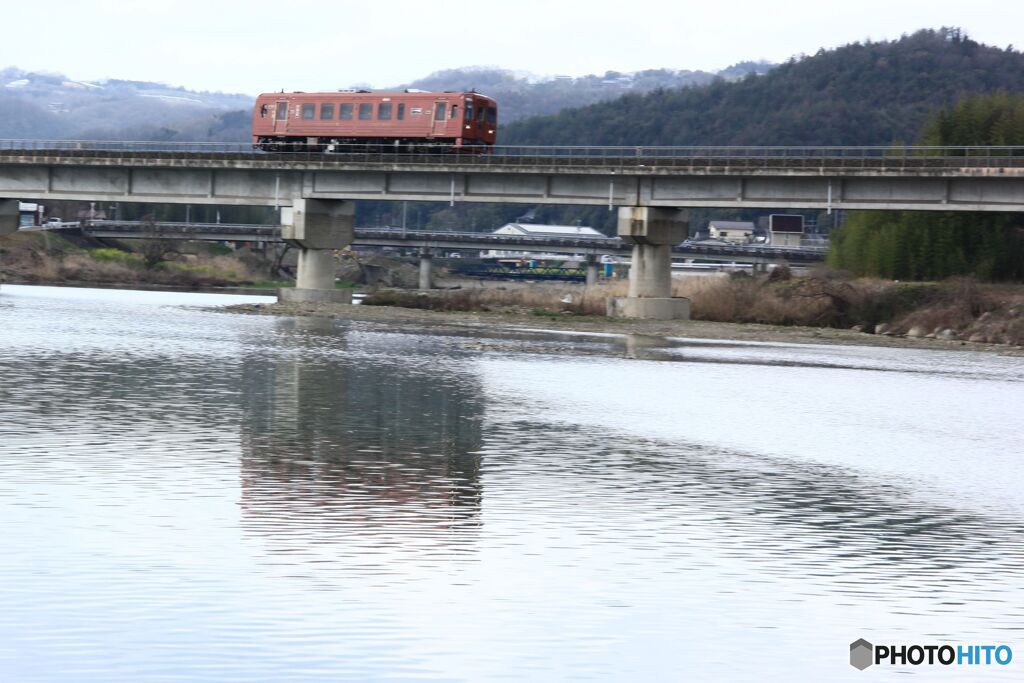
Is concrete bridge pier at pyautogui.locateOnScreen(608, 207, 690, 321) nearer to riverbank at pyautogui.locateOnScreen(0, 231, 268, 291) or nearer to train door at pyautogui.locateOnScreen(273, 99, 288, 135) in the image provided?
train door at pyautogui.locateOnScreen(273, 99, 288, 135)

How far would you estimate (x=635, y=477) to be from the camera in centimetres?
2875

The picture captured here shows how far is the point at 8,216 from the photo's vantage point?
111 meters

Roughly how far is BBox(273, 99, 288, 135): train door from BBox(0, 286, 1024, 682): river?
177 ft

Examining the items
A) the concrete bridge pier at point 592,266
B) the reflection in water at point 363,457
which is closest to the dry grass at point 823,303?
the reflection in water at point 363,457

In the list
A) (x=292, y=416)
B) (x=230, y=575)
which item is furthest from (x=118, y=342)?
(x=230, y=575)

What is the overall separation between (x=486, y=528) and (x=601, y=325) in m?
65.4

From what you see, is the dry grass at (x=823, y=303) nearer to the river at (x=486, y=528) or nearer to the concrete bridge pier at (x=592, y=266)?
the river at (x=486, y=528)

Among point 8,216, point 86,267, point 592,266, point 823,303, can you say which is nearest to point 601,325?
point 823,303

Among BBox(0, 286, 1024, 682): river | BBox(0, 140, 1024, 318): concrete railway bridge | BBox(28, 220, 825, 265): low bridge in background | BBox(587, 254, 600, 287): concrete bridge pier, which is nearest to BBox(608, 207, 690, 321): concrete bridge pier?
BBox(0, 140, 1024, 318): concrete railway bridge

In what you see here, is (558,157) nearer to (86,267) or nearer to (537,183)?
A: (537,183)

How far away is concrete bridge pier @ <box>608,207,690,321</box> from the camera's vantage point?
9156 centimetres

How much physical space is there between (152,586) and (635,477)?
13092mm

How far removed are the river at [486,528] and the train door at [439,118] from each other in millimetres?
49821

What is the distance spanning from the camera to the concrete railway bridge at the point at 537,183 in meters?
83.3
